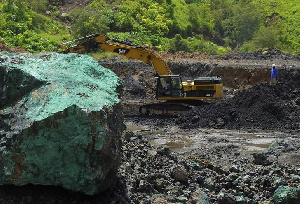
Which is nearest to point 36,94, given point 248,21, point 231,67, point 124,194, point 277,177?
point 124,194

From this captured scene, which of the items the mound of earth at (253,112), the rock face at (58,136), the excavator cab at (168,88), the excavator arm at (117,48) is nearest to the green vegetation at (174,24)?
the excavator arm at (117,48)

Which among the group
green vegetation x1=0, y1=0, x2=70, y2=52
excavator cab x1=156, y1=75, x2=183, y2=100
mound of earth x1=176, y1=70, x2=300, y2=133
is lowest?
mound of earth x1=176, y1=70, x2=300, y2=133

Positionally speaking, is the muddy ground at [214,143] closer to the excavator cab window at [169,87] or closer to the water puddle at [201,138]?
the water puddle at [201,138]

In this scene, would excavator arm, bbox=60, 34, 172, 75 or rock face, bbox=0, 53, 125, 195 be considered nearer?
rock face, bbox=0, 53, 125, 195

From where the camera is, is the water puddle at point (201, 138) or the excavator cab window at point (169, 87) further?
the excavator cab window at point (169, 87)

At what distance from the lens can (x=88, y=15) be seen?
35688 mm

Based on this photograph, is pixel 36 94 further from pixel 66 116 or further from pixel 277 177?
pixel 277 177

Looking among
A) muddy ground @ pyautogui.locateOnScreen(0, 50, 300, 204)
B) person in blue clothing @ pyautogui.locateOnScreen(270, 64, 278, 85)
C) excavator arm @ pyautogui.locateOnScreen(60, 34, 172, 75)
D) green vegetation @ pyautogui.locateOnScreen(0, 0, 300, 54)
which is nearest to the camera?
muddy ground @ pyautogui.locateOnScreen(0, 50, 300, 204)

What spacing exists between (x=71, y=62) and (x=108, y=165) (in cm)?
244

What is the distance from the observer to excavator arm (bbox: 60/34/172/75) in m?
21.5

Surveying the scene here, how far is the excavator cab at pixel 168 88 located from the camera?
2159 cm

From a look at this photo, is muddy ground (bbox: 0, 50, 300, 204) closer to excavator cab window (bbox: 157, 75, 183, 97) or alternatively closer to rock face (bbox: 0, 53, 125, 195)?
rock face (bbox: 0, 53, 125, 195)

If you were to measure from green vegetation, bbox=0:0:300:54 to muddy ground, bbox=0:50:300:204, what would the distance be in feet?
17.4

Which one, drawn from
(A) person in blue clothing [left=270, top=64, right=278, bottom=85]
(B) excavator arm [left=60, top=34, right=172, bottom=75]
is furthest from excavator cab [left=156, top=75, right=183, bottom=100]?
(A) person in blue clothing [left=270, top=64, right=278, bottom=85]
